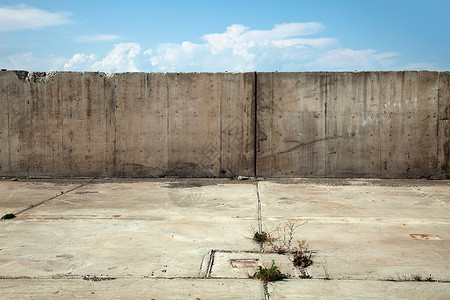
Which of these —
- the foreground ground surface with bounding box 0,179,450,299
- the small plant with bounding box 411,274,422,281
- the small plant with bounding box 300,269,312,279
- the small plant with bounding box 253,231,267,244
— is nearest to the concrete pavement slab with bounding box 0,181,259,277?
the foreground ground surface with bounding box 0,179,450,299

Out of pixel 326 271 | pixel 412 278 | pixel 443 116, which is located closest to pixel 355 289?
pixel 326 271

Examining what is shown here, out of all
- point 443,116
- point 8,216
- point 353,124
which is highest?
point 443,116

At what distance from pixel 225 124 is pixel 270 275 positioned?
5425mm

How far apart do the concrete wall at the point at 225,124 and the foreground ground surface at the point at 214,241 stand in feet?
3.40

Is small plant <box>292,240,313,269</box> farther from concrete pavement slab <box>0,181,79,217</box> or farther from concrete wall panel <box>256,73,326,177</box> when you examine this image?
concrete wall panel <box>256,73,326,177</box>

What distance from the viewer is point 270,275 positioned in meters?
3.41

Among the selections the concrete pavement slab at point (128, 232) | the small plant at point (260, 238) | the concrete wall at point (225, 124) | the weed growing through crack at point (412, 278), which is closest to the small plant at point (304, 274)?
the weed growing through crack at point (412, 278)

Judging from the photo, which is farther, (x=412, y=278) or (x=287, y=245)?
(x=287, y=245)

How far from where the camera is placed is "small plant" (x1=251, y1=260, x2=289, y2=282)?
3.40m

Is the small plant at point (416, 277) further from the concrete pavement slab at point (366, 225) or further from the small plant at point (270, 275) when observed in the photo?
the small plant at point (270, 275)

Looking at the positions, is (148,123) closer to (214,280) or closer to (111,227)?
(111,227)

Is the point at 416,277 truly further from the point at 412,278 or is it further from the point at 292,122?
the point at 292,122

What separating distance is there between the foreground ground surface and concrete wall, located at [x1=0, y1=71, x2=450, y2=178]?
104 cm

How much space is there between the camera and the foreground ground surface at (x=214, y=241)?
3.29 m
